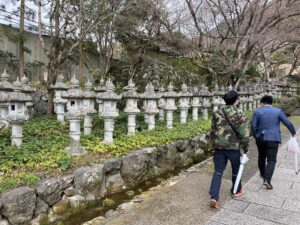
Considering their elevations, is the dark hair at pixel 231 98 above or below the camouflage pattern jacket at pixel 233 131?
above

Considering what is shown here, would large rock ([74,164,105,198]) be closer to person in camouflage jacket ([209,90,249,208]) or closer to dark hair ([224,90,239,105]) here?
person in camouflage jacket ([209,90,249,208])

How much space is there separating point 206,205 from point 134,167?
5.56 ft

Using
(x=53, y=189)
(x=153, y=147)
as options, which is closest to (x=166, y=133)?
(x=153, y=147)

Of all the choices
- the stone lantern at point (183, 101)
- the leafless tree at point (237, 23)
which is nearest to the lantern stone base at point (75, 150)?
the stone lantern at point (183, 101)

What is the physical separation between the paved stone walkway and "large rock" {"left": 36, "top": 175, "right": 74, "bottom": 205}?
2.14 m

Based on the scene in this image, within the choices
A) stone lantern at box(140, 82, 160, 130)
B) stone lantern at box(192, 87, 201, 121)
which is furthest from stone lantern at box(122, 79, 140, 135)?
stone lantern at box(192, 87, 201, 121)

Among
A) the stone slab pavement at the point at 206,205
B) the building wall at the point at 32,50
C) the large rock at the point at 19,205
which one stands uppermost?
the building wall at the point at 32,50

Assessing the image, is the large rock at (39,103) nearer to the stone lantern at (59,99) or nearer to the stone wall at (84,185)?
the stone lantern at (59,99)

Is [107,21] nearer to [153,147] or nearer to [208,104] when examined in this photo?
[208,104]

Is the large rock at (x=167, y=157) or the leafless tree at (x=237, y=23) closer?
the large rock at (x=167, y=157)

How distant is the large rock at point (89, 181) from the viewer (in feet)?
14.3

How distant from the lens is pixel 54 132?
264 inches

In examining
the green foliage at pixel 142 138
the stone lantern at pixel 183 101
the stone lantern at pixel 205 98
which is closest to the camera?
the green foliage at pixel 142 138

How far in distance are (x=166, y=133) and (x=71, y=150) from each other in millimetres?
2724
